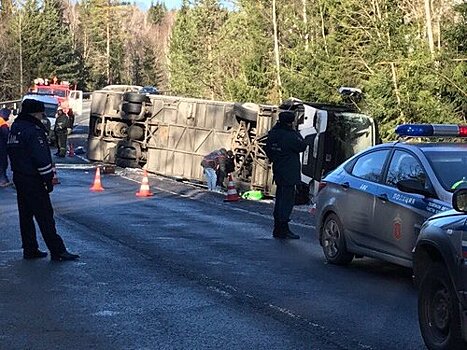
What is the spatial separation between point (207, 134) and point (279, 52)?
18595mm

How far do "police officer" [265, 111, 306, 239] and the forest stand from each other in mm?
5915

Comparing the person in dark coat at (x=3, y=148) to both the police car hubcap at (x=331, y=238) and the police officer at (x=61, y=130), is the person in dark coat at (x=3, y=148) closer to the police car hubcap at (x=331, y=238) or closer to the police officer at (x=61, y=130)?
the police officer at (x=61, y=130)

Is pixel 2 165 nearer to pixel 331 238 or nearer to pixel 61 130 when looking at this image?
pixel 61 130

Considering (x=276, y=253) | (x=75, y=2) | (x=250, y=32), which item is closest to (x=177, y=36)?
(x=250, y=32)

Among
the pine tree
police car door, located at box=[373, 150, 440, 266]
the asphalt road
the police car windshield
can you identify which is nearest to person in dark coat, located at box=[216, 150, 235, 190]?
the asphalt road

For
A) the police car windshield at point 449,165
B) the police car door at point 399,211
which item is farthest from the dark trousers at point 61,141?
the police car windshield at point 449,165

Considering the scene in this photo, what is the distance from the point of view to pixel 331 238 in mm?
10141

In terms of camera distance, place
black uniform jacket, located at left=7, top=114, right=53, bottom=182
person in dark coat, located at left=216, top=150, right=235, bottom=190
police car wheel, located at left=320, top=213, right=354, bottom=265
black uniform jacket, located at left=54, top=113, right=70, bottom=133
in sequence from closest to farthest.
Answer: black uniform jacket, located at left=7, top=114, right=53, bottom=182 < police car wheel, located at left=320, top=213, right=354, bottom=265 < person in dark coat, located at left=216, top=150, right=235, bottom=190 < black uniform jacket, located at left=54, top=113, right=70, bottom=133

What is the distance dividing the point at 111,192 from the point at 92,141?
362 inches

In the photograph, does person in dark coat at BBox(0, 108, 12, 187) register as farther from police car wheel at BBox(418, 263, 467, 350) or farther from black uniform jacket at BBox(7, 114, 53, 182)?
police car wheel at BBox(418, 263, 467, 350)

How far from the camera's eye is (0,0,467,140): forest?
17.8 meters

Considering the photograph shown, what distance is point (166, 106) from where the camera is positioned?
25.0 m

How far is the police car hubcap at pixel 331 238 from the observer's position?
32.8ft

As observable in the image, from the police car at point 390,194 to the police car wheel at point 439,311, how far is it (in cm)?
201
